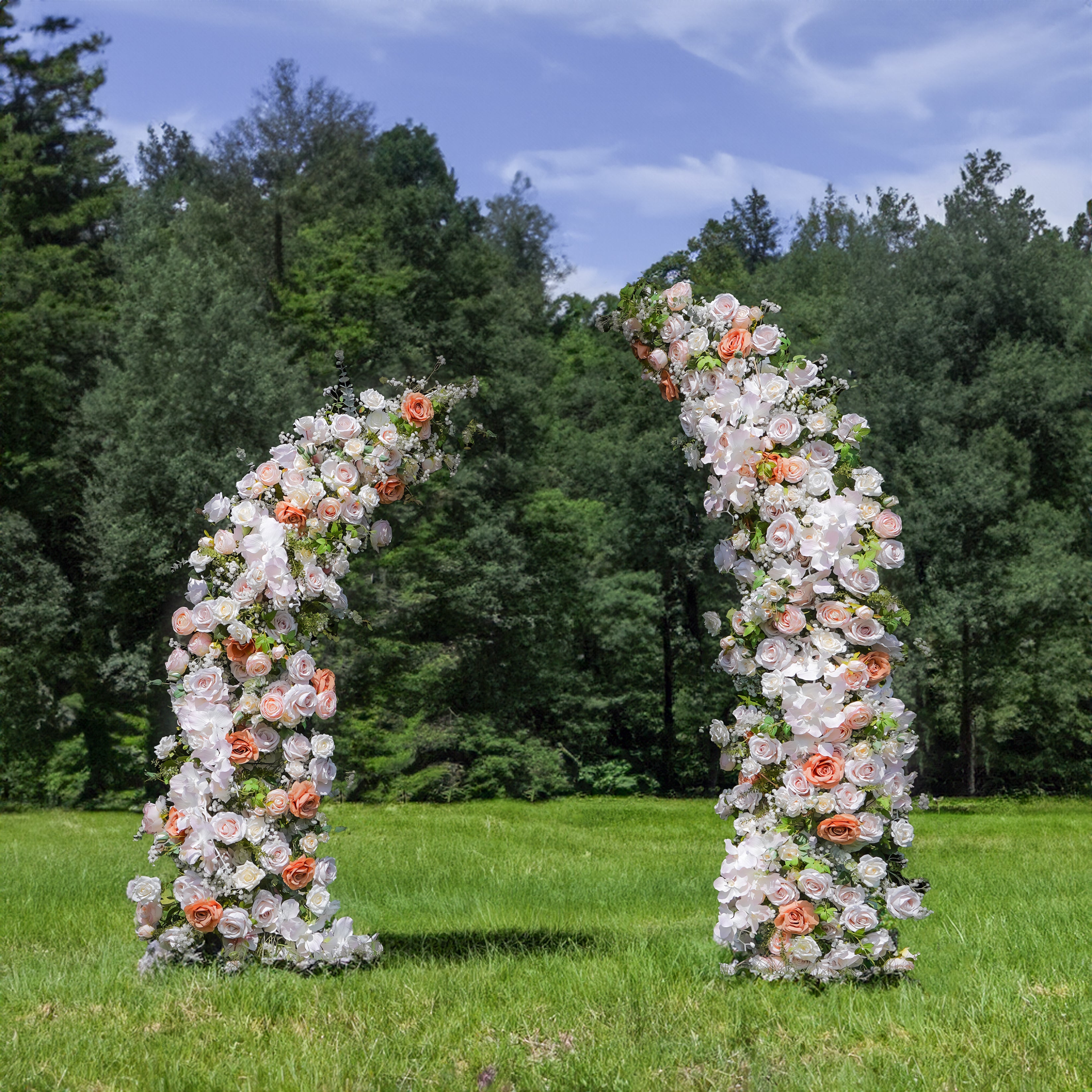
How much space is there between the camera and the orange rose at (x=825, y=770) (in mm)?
6359

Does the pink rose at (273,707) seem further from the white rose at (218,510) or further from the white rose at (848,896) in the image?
the white rose at (848,896)

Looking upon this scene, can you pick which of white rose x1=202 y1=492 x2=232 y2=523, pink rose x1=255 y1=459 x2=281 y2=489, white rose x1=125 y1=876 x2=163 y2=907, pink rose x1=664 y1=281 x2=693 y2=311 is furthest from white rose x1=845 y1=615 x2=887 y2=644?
white rose x1=125 y1=876 x2=163 y2=907

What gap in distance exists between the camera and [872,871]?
20.8 ft

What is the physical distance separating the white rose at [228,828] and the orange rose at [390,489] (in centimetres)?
205

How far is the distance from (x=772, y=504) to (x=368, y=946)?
340 cm

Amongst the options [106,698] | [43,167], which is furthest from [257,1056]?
[43,167]

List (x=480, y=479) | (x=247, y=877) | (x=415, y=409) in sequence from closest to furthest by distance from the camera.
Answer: (x=247, y=877) → (x=415, y=409) → (x=480, y=479)

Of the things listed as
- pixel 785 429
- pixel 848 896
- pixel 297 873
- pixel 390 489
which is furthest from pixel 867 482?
pixel 297 873

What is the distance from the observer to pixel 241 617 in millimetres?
6957

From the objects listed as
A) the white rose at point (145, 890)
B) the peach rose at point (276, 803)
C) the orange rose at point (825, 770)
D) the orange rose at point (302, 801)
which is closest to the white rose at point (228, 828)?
the peach rose at point (276, 803)

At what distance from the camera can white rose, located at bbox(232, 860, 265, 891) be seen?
21.8 feet

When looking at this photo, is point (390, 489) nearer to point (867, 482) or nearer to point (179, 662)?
point (179, 662)

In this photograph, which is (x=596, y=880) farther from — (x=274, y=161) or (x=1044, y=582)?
(x=274, y=161)

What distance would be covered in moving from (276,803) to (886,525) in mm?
3701
